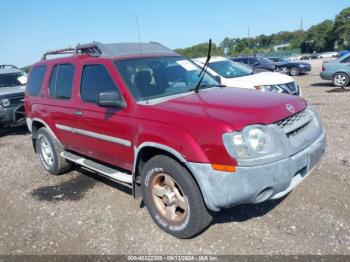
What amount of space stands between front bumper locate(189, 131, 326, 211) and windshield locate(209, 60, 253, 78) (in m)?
5.96

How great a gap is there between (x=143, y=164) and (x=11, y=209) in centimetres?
231

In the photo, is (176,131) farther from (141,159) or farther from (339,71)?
(339,71)

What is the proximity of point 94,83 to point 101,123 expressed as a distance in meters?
0.58

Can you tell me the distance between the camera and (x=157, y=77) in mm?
4219

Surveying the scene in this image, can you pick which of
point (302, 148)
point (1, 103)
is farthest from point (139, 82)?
point (1, 103)

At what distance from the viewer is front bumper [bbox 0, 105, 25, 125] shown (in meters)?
8.80

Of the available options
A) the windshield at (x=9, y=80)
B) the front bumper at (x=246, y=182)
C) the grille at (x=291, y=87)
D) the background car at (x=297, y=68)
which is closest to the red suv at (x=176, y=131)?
the front bumper at (x=246, y=182)

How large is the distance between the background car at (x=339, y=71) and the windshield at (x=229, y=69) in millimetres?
6758

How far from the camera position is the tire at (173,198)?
327 cm

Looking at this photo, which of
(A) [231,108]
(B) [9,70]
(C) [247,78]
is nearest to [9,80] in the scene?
(B) [9,70]

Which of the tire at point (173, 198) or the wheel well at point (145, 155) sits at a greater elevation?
the wheel well at point (145, 155)

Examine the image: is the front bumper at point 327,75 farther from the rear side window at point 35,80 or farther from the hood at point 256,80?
the rear side window at point 35,80

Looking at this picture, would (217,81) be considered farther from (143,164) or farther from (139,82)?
(143,164)

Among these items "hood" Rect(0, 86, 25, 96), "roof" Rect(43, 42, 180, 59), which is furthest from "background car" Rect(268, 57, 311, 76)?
"roof" Rect(43, 42, 180, 59)
